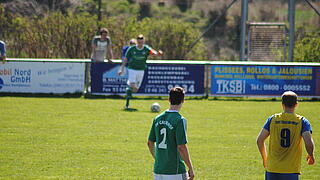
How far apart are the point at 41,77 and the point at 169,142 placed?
16106 mm

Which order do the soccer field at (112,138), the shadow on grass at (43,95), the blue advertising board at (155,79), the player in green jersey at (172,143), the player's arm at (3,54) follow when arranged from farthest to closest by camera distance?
the blue advertising board at (155,79) < the shadow on grass at (43,95) < the player's arm at (3,54) < the soccer field at (112,138) < the player in green jersey at (172,143)

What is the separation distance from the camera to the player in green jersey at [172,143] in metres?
6.52

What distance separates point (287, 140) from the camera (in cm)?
677

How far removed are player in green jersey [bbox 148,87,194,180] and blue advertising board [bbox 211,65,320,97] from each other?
51.0ft

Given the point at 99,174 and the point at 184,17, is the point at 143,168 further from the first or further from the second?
the point at 184,17

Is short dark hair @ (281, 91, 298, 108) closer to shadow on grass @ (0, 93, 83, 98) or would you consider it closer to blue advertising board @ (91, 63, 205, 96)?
blue advertising board @ (91, 63, 205, 96)

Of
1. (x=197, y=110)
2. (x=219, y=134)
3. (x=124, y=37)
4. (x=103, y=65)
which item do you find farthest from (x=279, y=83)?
(x=124, y=37)

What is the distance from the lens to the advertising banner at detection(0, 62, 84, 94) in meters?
21.9

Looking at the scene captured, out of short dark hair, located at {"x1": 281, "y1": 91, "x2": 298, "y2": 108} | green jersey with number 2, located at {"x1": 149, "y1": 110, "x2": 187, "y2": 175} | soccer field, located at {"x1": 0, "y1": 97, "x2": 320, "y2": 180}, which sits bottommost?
soccer field, located at {"x1": 0, "y1": 97, "x2": 320, "y2": 180}

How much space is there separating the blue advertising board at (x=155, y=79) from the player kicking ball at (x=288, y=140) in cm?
1521

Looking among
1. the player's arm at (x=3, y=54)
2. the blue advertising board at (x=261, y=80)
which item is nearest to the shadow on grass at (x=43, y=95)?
the player's arm at (x=3, y=54)

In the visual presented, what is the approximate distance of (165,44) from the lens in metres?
30.3

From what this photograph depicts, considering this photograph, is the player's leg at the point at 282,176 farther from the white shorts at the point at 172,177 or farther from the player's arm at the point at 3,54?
the player's arm at the point at 3,54

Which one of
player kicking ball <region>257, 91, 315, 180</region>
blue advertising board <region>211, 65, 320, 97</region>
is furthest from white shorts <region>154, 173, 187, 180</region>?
blue advertising board <region>211, 65, 320, 97</region>
